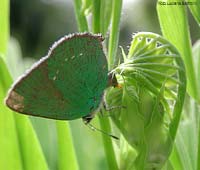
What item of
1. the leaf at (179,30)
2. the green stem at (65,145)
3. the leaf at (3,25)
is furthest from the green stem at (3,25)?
the leaf at (179,30)

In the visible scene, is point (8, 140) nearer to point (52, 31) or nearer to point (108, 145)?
point (108, 145)

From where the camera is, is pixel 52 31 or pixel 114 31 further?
pixel 52 31

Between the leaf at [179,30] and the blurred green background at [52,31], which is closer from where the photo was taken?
the leaf at [179,30]

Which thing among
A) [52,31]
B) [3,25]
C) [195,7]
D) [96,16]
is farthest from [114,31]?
[52,31]

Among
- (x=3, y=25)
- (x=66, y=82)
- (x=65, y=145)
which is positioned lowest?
(x=65, y=145)

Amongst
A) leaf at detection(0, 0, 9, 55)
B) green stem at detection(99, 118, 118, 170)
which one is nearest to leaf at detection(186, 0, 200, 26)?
green stem at detection(99, 118, 118, 170)

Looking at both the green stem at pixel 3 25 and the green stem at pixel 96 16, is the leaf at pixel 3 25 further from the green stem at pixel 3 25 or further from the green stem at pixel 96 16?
the green stem at pixel 96 16

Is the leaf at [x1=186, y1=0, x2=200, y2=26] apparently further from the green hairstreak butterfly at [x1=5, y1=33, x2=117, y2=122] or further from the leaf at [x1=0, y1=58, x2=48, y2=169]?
the leaf at [x1=0, y1=58, x2=48, y2=169]
